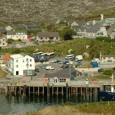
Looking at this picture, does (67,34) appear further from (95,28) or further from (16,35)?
(16,35)

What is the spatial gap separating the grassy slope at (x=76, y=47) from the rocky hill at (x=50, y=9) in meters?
42.6

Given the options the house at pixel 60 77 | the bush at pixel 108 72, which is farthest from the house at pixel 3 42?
Answer: the house at pixel 60 77

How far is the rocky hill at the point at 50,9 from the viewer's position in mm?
133125

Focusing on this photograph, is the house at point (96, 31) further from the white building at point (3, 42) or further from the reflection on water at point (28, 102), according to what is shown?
the reflection on water at point (28, 102)

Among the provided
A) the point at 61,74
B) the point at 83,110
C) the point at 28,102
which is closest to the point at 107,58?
the point at 61,74

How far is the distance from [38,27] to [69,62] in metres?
38.4

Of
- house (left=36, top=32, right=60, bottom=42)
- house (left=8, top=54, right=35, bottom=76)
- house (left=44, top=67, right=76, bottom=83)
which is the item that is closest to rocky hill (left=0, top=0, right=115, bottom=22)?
house (left=36, top=32, right=60, bottom=42)

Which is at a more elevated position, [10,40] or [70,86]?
[10,40]

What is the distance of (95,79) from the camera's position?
213ft

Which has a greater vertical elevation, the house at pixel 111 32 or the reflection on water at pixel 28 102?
the house at pixel 111 32

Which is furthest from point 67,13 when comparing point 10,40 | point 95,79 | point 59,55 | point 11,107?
point 11,107

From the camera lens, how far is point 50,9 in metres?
142

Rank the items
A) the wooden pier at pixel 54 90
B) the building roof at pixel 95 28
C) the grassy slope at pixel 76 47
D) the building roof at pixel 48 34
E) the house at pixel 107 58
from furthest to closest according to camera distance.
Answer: the building roof at pixel 95 28
the building roof at pixel 48 34
the grassy slope at pixel 76 47
the house at pixel 107 58
the wooden pier at pixel 54 90

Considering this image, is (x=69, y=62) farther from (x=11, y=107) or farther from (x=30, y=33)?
(x=30, y=33)
